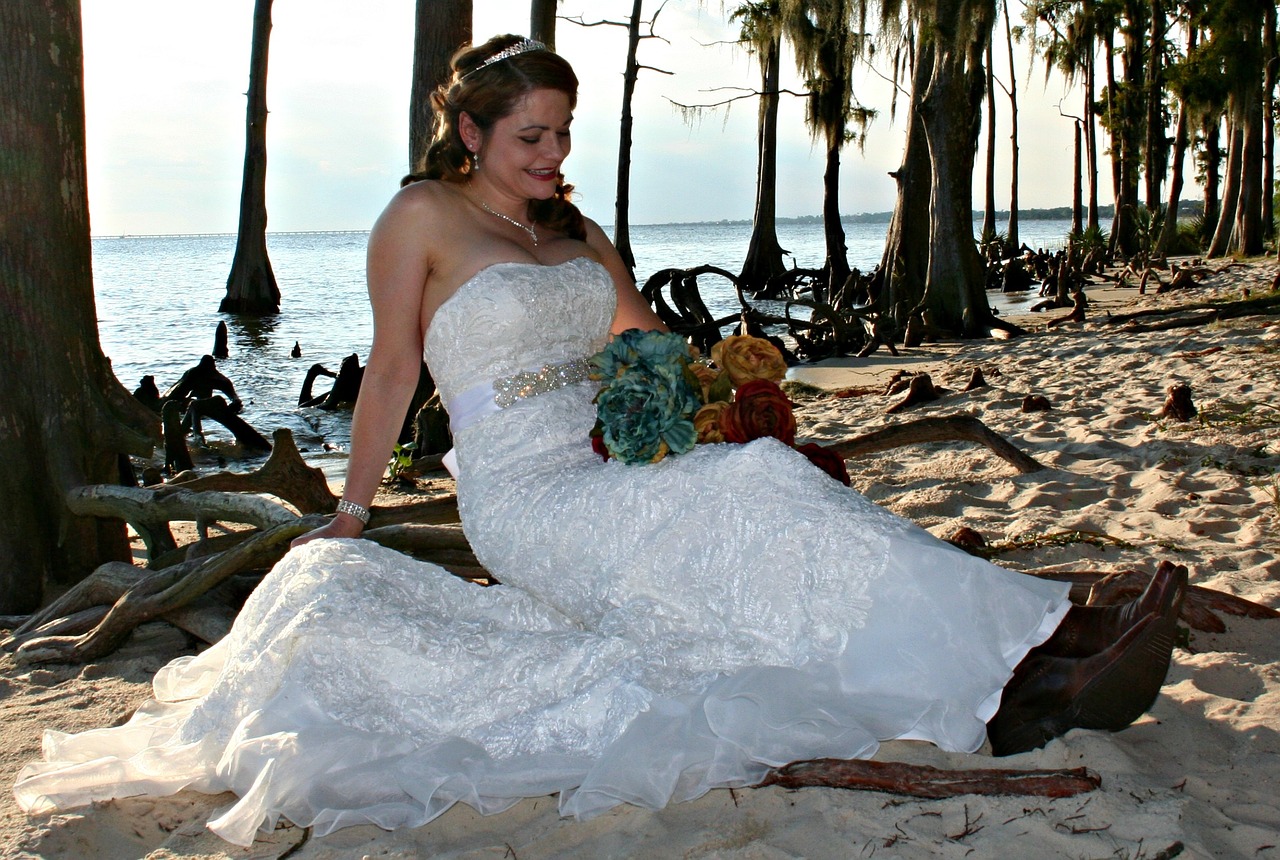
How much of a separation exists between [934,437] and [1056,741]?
100 inches

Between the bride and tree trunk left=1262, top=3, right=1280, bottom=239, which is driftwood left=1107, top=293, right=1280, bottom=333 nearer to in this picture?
the bride

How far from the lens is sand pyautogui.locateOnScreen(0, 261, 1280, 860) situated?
2203 mm

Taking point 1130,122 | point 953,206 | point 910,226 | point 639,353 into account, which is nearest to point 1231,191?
point 1130,122

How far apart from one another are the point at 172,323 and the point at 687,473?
2569 centimetres

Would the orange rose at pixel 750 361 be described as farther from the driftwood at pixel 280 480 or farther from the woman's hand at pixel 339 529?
the driftwood at pixel 280 480

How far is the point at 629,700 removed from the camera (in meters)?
2.55

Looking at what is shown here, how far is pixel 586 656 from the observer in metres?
2.70

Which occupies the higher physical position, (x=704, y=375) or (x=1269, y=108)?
(x=1269, y=108)

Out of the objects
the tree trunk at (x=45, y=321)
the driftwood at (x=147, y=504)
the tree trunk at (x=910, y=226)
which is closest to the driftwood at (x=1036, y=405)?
the driftwood at (x=147, y=504)

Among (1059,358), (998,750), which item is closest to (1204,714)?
(998,750)

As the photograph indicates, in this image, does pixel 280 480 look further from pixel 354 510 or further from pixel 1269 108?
pixel 1269 108

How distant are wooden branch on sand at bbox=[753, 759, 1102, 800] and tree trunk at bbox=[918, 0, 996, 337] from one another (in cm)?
1078

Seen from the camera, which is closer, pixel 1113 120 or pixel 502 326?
pixel 502 326

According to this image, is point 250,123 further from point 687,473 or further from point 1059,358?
point 687,473
